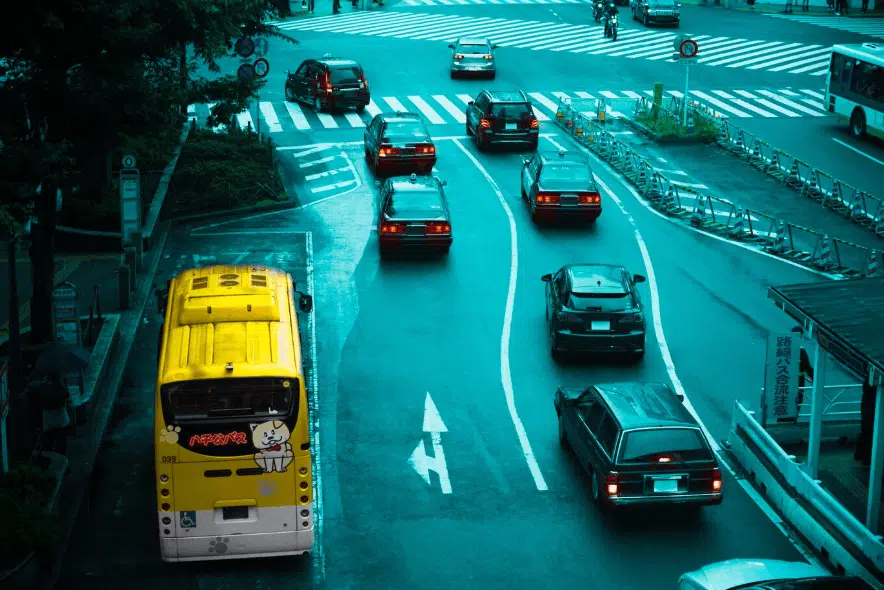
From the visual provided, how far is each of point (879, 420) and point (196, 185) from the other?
23.0 meters

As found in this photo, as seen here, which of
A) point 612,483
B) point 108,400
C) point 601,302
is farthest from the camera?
point 601,302

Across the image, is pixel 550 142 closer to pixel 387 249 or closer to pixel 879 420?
pixel 387 249

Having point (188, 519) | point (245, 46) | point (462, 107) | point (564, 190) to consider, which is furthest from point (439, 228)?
point (462, 107)

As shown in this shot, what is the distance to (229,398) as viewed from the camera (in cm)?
1521

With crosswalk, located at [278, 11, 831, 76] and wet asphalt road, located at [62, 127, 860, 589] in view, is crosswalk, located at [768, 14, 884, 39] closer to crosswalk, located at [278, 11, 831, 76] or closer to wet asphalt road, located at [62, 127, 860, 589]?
crosswalk, located at [278, 11, 831, 76]

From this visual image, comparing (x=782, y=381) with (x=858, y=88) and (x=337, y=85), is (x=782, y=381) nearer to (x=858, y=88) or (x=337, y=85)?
(x=858, y=88)

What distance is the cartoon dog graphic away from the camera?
1517cm

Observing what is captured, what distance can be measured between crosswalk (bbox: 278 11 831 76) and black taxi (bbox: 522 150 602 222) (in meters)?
27.0

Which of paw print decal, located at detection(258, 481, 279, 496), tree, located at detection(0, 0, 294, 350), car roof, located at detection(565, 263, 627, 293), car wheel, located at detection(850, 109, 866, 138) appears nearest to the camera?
paw print decal, located at detection(258, 481, 279, 496)

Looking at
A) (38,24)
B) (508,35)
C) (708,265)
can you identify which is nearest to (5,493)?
(38,24)

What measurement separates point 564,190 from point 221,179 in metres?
9.44

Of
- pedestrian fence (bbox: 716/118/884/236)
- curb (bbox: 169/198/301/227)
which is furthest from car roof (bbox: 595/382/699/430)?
curb (bbox: 169/198/301/227)

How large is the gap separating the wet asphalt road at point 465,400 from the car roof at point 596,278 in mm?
1443

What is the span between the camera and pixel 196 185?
34781 mm
